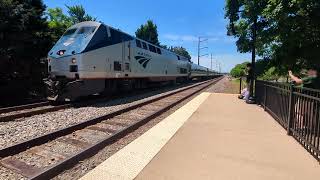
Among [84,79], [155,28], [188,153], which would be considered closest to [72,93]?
[84,79]

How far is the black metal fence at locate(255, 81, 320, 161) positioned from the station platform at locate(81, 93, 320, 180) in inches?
8.5

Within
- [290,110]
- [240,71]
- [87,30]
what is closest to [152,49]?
[87,30]

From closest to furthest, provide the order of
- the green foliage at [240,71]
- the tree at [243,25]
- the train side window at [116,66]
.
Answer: the tree at [243,25] < the train side window at [116,66] < the green foliage at [240,71]

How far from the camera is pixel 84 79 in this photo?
15570mm

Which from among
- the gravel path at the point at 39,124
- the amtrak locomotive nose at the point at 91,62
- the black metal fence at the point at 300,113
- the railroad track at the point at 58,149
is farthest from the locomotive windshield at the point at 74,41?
the black metal fence at the point at 300,113

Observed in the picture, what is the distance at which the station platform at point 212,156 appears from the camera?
18.0 ft

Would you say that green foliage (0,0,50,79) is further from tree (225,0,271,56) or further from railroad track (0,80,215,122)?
tree (225,0,271,56)

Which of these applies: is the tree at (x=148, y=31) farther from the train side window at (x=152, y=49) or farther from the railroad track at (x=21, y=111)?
the railroad track at (x=21, y=111)

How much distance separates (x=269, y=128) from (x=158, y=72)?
1954 cm

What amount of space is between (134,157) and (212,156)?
1435 millimetres

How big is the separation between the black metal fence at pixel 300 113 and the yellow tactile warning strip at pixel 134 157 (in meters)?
2.89

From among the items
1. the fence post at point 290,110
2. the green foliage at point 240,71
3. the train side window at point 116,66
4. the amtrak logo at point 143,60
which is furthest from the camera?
the green foliage at point 240,71

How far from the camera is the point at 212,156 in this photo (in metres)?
6.55

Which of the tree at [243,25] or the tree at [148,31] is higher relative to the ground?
the tree at [148,31]
